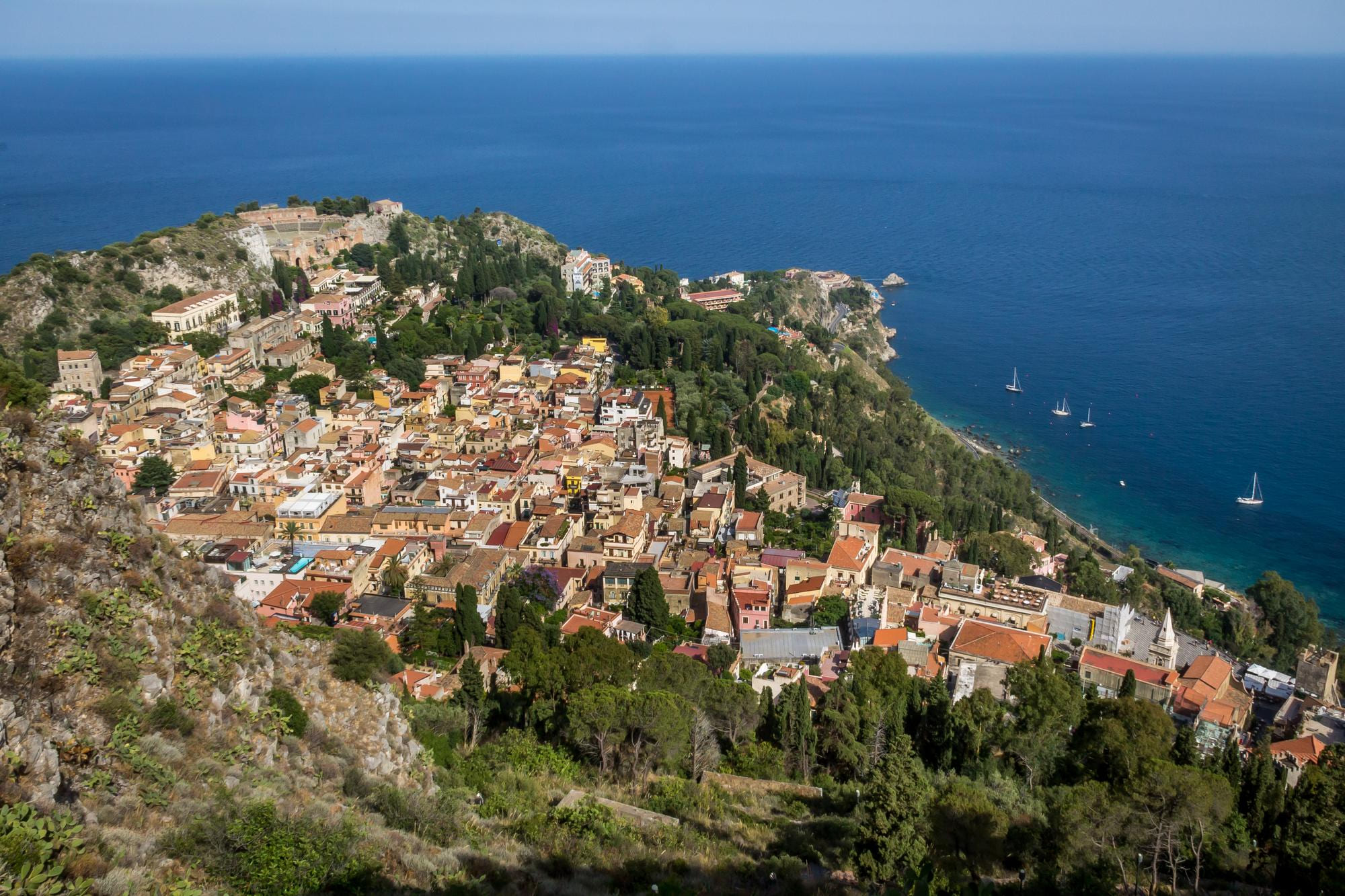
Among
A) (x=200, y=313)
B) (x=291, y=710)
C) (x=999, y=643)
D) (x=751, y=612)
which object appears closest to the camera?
(x=291, y=710)

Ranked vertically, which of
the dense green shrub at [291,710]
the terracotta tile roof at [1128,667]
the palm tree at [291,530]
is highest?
the dense green shrub at [291,710]

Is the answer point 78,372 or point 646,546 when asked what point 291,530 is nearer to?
point 646,546

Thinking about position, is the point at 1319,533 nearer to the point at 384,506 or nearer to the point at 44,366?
the point at 384,506

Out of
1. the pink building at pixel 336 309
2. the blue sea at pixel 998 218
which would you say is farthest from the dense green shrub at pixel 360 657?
the blue sea at pixel 998 218

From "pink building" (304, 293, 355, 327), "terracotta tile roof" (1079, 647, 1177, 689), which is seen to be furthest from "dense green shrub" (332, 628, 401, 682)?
"pink building" (304, 293, 355, 327)

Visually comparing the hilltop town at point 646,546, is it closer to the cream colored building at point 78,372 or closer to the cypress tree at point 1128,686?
the cream colored building at point 78,372

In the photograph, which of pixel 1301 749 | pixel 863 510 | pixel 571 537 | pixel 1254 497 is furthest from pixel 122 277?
pixel 1254 497

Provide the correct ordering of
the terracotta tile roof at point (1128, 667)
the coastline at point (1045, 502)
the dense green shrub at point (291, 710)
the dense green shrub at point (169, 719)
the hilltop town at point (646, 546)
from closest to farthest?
the dense green shrub at point (169, 719)
the dense green shrub at point (291, 710)
the hilltop town at point (646, 546)
the terracotta tile roof at point (1128, 667)
the coastline at point (1045, 502)
